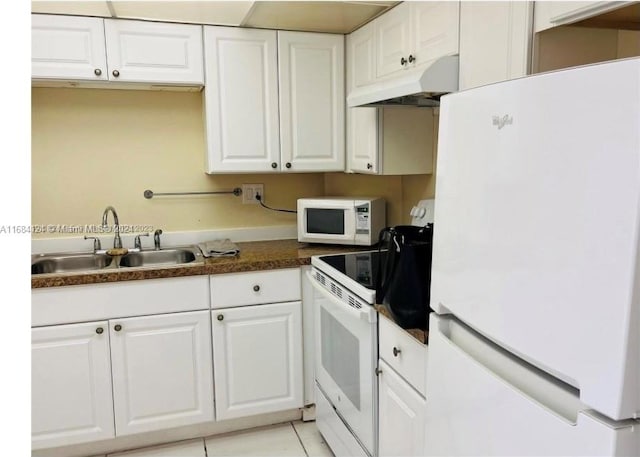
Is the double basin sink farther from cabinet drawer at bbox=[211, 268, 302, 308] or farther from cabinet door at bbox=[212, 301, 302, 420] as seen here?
cabinet door at bbox=[212, 301, 302, 420]

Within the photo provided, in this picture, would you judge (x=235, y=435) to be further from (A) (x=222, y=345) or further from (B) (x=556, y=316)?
(B) (x=556, y=316)

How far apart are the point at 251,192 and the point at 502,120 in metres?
2.15

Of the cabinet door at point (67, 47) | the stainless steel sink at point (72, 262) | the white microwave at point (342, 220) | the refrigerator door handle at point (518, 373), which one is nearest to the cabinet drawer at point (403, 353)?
the refrigerator door handle at point (518, 373)

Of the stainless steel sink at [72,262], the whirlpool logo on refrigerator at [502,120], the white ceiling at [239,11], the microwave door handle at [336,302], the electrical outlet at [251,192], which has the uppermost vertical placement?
the white ceiling at [239,11]

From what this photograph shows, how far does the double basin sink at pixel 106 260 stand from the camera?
255cm

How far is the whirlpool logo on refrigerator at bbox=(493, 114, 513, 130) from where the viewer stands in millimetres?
926

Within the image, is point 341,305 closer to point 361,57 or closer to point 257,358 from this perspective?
point 257,358

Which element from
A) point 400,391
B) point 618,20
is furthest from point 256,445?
point 618,20

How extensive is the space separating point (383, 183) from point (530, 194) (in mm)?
1901

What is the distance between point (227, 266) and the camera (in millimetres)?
2350

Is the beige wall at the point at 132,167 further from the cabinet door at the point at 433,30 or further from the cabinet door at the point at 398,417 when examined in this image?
the cabinet door at the point at 398,417

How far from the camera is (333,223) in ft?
8.52

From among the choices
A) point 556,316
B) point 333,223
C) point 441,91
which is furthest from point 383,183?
point 556,316
